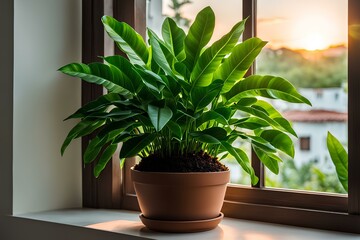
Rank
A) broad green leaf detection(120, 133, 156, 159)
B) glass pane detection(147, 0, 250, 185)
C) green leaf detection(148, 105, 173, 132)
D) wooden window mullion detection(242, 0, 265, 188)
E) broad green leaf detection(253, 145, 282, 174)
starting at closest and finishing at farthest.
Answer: green leaf detection(148, 105, 173, 132), broad green leaf detection(120, 133, 156, 159), broad green leaf detection(253, 145, 282, 174), wooden window mullion detection(242, 0, 265, 188), glass pane detection(147, 0, 250, 185)

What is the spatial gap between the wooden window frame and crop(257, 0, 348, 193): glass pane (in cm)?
9

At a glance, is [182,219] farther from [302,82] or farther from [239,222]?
[302,82]

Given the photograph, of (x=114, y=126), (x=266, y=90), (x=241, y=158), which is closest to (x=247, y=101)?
(x=266, y=90)

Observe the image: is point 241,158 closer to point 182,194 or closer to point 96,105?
point 182,194

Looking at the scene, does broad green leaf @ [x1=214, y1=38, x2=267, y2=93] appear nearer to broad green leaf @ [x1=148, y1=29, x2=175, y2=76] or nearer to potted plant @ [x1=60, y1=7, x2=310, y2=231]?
potted plant @ [x1=60, y1=7, x2=310, y2=231]

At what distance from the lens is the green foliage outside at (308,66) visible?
167 centimetres

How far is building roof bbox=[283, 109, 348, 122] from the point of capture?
166 centimetres

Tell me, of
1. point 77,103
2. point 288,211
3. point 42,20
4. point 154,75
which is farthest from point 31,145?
point 288,211

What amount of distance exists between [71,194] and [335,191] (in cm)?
96

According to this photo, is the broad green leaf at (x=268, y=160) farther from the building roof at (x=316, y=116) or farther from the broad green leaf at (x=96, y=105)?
the broad green leaf at (x=96, y=105)

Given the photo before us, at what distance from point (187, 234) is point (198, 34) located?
555 millimetres

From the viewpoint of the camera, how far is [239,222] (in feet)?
5.61

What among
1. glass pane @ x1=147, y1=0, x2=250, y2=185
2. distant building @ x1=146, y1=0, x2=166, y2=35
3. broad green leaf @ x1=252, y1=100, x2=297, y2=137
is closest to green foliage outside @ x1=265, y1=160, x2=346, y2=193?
glass pane @ x1=147, y1=0, x2=250, y2=185

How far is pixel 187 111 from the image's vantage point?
1537 millimetres
